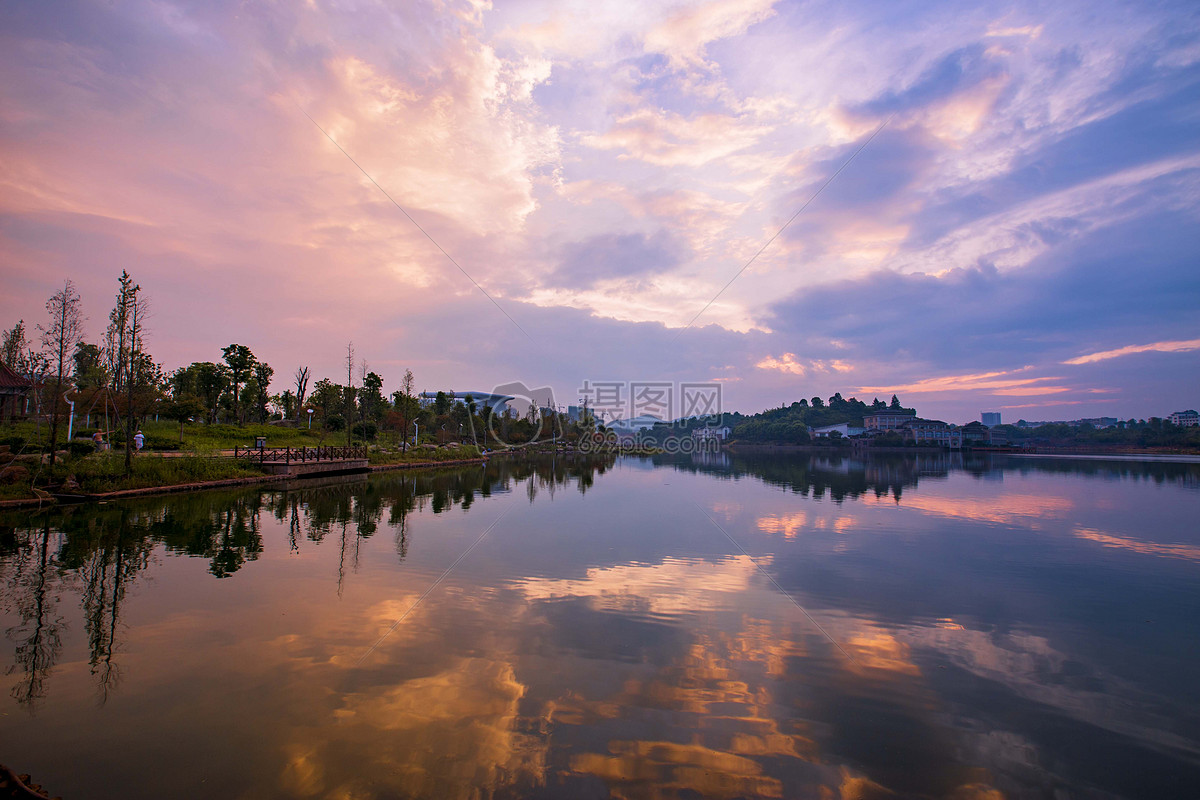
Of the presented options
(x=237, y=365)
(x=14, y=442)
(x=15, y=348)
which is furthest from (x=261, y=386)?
(x=14, y=442)

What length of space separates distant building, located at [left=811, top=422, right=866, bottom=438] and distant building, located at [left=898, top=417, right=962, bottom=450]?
423 inches

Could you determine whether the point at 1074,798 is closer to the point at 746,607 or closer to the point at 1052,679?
the point at 1052,679

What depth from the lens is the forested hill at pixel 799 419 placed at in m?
142

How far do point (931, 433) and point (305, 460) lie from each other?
5689 inches

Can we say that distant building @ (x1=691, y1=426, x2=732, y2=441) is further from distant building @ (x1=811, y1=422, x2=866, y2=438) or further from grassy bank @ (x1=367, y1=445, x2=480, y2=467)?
grassy bank @ (x1=367, y1=445, x2=480, y2=467)

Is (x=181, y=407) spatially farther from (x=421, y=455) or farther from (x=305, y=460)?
(x=421, y=455)

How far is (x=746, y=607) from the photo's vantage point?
31.1 feet

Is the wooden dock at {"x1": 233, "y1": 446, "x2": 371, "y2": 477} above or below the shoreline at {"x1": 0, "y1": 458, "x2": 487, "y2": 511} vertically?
above

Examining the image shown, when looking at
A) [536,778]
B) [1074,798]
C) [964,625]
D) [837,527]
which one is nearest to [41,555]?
[536,778]

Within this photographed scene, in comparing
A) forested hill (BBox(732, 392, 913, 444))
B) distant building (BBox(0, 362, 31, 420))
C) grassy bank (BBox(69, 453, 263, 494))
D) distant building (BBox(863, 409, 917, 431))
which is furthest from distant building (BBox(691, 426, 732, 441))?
distant building (BBox(0, 362, 31, 420))

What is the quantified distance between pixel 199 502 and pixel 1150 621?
88.2 ft

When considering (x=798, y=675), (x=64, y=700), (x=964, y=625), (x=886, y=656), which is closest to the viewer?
(x=64, y=700)

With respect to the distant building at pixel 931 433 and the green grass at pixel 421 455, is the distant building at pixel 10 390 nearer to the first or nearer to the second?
the green grass at pixel 421 455

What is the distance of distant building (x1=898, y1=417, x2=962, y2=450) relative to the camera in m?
126
